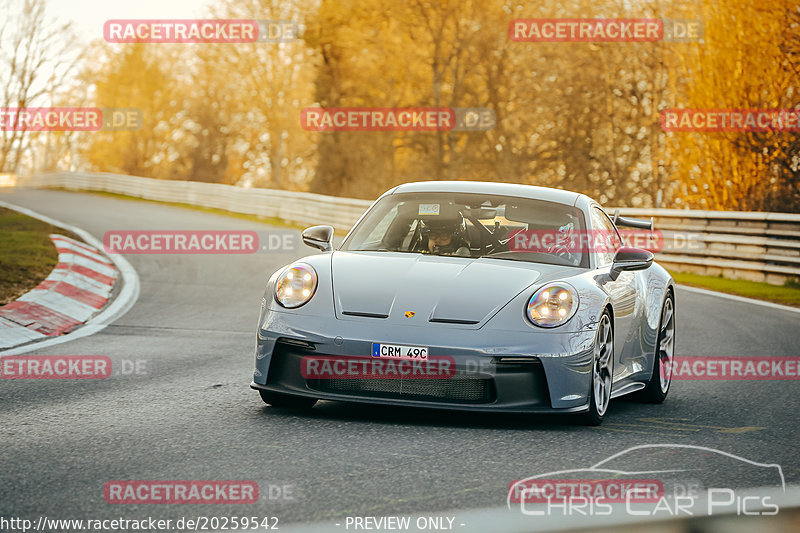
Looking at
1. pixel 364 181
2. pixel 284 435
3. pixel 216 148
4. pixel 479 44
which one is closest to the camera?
pixel 284 435

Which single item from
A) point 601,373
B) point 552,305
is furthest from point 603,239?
point 552,305

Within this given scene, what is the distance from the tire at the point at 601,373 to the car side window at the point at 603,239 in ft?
2.09

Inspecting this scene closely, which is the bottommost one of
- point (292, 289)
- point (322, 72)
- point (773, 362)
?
point (773, 362)

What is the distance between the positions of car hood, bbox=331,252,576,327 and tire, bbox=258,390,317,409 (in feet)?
1.96

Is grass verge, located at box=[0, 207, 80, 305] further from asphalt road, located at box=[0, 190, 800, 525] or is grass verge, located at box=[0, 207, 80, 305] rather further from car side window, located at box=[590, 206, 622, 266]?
car side window, located at box=[590, 206, 622, 266]

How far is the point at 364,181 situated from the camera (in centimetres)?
4394

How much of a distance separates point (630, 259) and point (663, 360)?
1406mm

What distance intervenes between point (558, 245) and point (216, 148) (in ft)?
176

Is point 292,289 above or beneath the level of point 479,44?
beneath

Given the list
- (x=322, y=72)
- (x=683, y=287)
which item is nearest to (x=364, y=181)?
(x=322, y=72)

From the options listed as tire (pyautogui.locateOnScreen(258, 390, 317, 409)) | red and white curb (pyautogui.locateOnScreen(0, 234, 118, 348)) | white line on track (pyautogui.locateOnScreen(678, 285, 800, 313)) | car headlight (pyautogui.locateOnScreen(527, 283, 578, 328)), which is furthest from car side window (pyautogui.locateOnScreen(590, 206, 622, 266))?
white line on track (pyautogui.locateOnScreen(678, 285, 800, 313))

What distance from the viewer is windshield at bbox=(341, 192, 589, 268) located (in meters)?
6.73

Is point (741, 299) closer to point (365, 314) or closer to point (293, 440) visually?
point (365, 314)

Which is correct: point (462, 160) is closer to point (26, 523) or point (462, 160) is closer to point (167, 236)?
point (167, 236)
